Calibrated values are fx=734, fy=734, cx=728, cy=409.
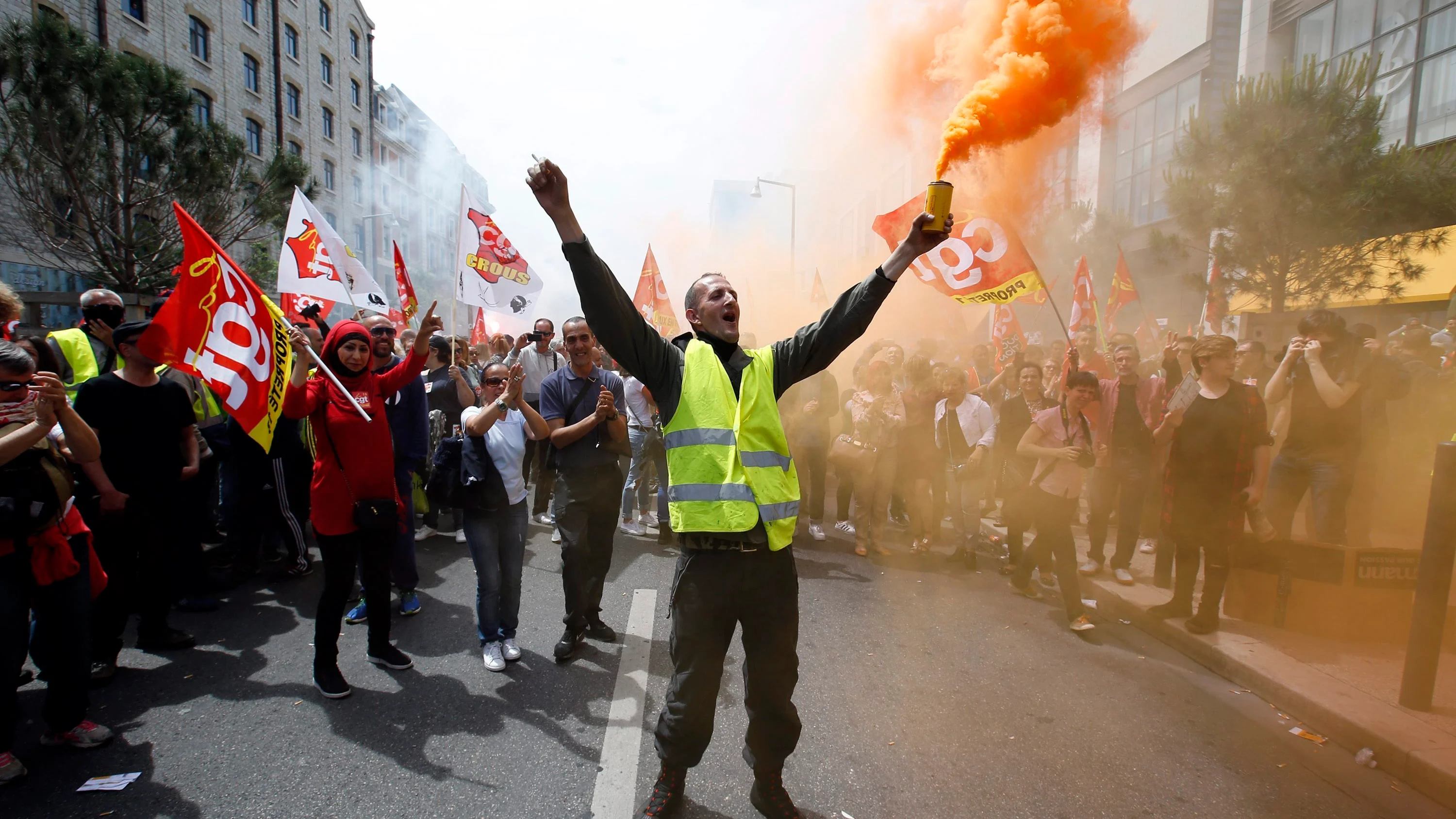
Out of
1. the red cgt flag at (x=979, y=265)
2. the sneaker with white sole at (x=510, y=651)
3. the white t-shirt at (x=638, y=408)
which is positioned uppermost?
the red cgt flag at (x=979, y=265)

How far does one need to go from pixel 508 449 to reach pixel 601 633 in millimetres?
1302

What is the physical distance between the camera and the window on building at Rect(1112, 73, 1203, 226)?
2095 centimetres

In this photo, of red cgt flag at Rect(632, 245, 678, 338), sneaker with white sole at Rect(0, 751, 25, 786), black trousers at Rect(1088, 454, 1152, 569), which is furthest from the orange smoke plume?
red cgt flag at Rect(632, 245, 678, 338)

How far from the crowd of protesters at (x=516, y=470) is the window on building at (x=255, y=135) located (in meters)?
27.5

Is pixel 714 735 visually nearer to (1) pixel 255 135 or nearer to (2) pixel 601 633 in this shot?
(2) pixel 601 633

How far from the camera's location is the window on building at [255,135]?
92.6 feet

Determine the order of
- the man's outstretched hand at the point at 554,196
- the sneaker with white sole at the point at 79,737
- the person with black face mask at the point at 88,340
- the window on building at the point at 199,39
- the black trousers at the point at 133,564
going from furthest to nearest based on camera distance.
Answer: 1. the window on building at the point at 199,39
2. the person with black face mask at the point at 88,340
3. the black trousers at the point at 133,564
4. the sneaker with white sole at the point at 79,737
5. the man's outstretched hand at the point at 554,196

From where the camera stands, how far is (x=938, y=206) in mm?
2570

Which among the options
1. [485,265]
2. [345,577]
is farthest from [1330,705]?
[485,265]

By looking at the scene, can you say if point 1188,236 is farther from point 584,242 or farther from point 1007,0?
point 584,242

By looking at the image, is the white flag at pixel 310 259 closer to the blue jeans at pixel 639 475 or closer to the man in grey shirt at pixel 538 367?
the man in grey shirt at pixel 538 367

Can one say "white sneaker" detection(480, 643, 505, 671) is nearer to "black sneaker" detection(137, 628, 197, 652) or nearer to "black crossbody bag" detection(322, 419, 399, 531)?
"black crossbody bag" detection(322, 419, 399, 531)

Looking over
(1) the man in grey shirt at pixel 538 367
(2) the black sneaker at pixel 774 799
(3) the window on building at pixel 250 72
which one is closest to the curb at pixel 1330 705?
(2) the black sneaker at pixel 774 799

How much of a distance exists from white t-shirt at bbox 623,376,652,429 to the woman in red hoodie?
339cm
